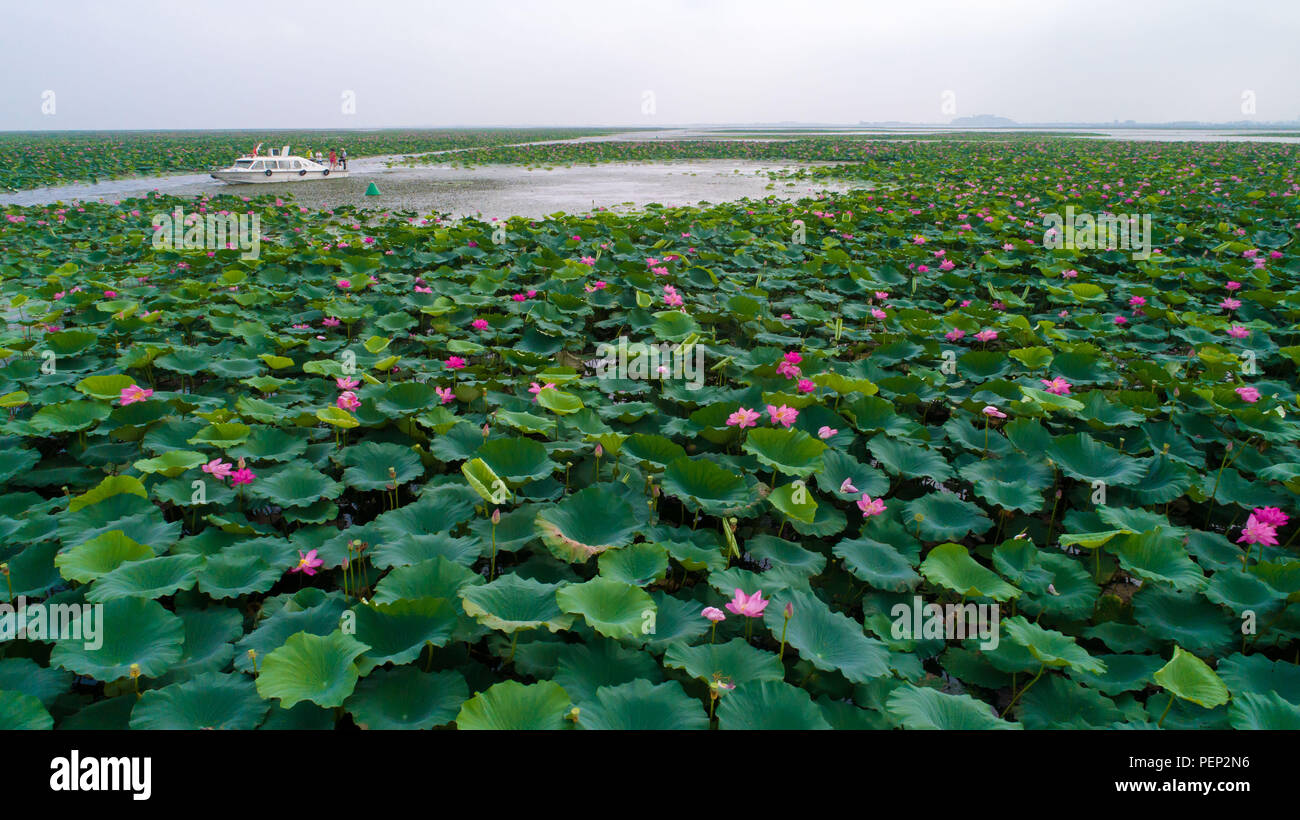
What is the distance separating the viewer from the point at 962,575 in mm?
Answer: 2439

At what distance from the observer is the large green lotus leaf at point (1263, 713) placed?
1.83 metres

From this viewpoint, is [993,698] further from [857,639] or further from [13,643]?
[13,643]

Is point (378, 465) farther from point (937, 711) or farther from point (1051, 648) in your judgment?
point (1051, 648)

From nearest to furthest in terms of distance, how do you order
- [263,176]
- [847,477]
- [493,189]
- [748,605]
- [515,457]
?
1. [748,605]
2. [515,457]
3. [847,477]
4. [493,189]
5. [263,176]

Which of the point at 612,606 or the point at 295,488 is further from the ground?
the point at 295,488

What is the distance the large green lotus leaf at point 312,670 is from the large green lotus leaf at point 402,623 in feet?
0.43

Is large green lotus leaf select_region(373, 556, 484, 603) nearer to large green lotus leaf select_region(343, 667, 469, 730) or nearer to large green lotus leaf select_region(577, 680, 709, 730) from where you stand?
large green lotus leaf select_region(343, 667, 469, 730)

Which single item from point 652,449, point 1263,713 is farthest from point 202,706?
point 1263,713

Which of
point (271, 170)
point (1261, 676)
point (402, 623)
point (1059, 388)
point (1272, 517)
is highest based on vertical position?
point (271, 170)

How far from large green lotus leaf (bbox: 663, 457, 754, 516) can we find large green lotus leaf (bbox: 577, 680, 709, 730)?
1.02m

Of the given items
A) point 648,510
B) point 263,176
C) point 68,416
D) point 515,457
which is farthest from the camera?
point 263,176

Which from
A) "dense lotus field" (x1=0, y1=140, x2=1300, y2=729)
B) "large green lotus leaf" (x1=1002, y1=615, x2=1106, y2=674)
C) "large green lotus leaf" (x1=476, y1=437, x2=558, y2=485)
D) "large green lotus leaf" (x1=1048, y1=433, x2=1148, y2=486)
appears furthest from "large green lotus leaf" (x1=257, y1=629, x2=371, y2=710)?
"large green lotus leaf" (x1=1048, y1=433, x2=1148, y2=486)

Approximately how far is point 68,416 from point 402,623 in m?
2.66
